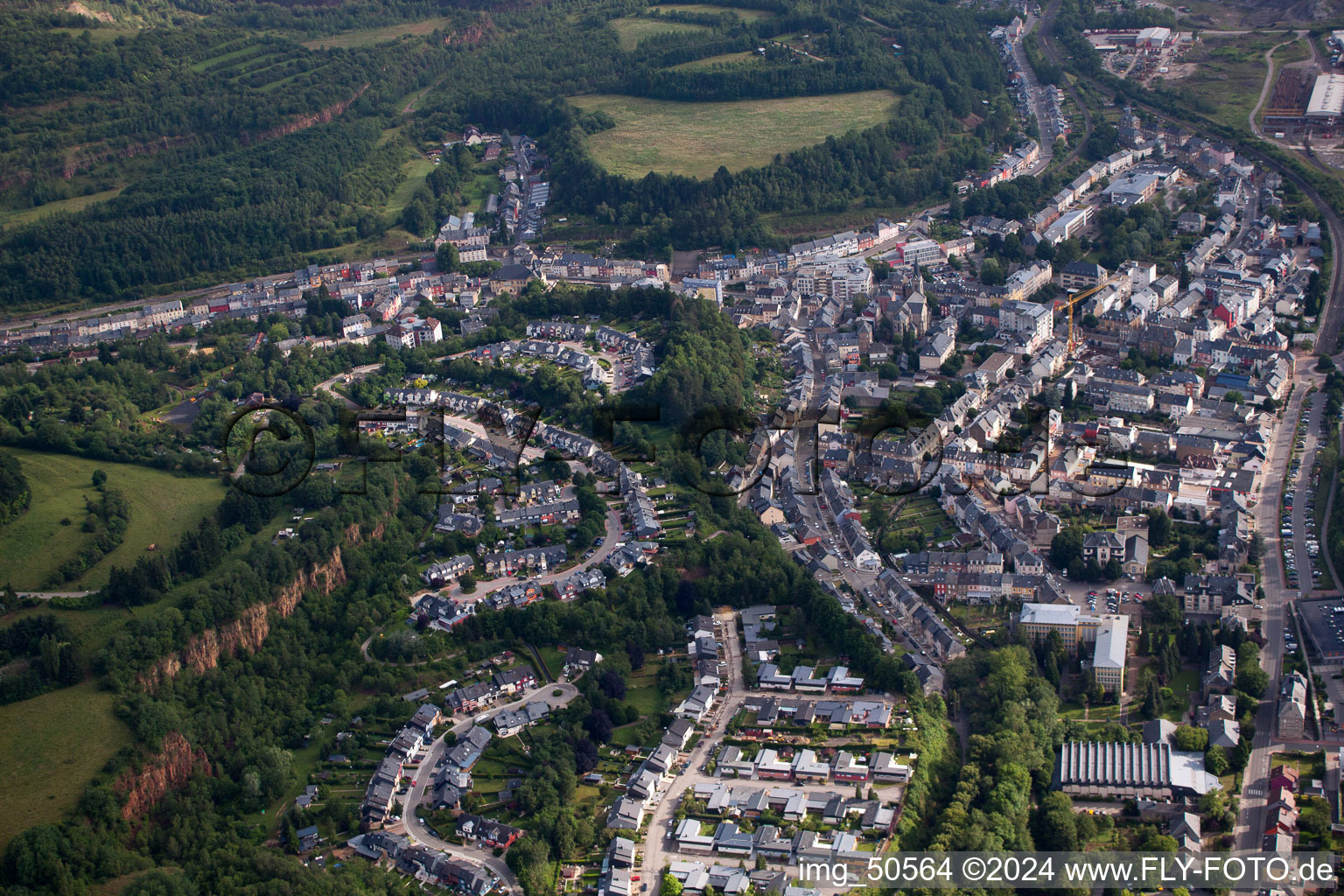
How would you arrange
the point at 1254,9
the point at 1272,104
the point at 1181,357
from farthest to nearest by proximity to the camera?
the point at 1254,9, the point at 1272,104, the point at 1181,357

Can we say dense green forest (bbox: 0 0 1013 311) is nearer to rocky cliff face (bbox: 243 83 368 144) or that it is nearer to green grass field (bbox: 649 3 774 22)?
rocky cliff face (bbox: 243 83 368 144)

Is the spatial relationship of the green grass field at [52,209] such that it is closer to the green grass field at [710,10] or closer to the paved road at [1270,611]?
the green grass field at [710,10]

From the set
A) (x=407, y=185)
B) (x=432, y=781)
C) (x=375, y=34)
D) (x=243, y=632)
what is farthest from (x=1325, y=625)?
(x=375, y=34)

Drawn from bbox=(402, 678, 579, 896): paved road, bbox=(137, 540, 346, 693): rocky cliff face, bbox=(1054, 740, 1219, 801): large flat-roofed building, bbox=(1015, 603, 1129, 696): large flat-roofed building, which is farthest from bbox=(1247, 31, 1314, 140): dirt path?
bbox=(137, 540, 346, 693): rocky cliff face

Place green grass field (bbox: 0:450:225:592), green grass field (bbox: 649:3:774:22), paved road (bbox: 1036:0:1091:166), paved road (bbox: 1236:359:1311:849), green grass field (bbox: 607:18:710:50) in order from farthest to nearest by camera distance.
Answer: green grass field (bbox: 649:3:774:22) < green grass field (bbox: 607:18:710:50) < paved road (bbox: 1036:0:1091:166) < green grass field (bbox: 0:450:225:592) < paved road (bbox: 1236:359:1311:849)

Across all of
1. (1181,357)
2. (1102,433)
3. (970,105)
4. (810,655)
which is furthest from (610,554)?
(970,105)

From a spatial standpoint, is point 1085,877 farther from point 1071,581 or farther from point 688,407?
point 688,407
